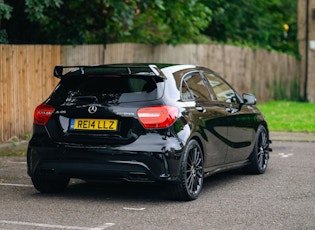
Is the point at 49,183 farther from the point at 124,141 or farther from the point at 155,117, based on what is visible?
the point at 155,117

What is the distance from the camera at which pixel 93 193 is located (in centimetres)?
957

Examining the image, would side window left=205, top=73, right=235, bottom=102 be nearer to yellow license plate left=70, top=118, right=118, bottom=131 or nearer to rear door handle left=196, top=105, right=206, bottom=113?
rear door handle left=196, top=105, right=206, bottom=113

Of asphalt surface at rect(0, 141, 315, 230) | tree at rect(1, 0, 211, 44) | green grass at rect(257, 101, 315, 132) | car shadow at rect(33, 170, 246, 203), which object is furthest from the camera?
green grass at rect(257, 101, 315, 132)

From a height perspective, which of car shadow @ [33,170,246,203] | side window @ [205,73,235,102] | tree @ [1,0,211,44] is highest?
tree @ [1,0,211,44]

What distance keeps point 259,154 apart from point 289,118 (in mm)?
10250

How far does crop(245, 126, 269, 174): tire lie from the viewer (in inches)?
439

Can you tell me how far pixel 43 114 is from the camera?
29.8 feet

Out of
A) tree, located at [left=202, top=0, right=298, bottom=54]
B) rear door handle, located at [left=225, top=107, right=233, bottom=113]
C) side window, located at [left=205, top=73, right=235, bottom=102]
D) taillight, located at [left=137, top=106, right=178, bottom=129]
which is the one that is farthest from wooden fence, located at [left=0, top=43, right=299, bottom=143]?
taillight, located at [left=137, top=106, right=178, bottom=129]

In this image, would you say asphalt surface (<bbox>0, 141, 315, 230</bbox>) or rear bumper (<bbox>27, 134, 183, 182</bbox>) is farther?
rear bumper (<bbox>27, 134, 183, 182</bbox>)

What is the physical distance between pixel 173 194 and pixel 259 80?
20.7 meters

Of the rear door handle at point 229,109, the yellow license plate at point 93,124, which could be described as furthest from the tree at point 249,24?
the yellow license plate at point 93,124

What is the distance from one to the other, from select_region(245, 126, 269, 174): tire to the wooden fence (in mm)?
5522

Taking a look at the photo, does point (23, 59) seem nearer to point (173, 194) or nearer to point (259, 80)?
point (173, 194)

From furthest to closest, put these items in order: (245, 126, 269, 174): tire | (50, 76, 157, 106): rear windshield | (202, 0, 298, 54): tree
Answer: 1. (202, 0, 298, 54): tree
2. (245, 126, 269, 174): tire
3. (50, 76, 157, 106): rear windshield
